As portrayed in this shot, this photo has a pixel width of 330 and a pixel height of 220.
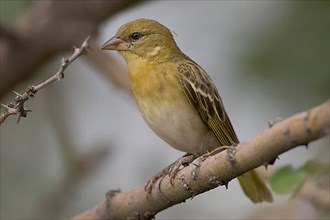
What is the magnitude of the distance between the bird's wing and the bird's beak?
0.27 m

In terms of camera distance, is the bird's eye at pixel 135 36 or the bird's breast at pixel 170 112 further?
the bird's eye at pixel 135 36

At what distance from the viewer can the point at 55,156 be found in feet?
18.0

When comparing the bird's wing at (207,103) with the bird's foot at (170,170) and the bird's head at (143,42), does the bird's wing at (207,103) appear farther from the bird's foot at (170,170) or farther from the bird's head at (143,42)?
the bird's foot at (170,170)

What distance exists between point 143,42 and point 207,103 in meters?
0.44

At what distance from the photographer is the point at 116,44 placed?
3789 millimetres

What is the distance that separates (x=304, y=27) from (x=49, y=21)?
145cm

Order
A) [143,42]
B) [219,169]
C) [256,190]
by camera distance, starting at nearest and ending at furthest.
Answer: [219,169] → [256,190] → [143,42]

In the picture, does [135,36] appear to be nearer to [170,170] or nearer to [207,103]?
[207,103]

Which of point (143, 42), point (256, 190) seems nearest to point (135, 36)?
point (143, 42)

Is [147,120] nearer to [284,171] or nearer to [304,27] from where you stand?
[284,171]

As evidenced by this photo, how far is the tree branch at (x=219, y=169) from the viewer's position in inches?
80.7

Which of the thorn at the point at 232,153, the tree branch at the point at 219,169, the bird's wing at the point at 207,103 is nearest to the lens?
the tree branch at the point at 219,169

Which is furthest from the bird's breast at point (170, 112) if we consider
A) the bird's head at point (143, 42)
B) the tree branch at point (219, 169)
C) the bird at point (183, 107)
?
the tree branch at point (219, 169)

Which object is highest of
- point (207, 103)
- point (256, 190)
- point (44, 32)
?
point (44, 32)
